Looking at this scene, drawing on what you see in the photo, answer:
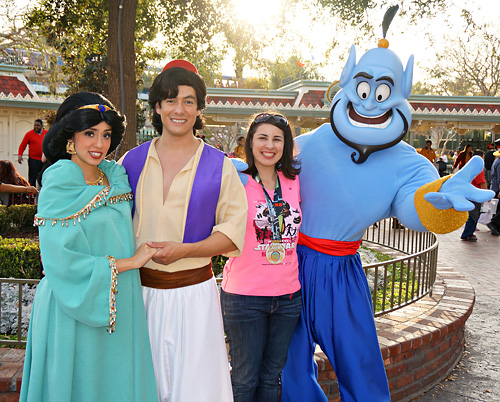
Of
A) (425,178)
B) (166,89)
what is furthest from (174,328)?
(425,178)

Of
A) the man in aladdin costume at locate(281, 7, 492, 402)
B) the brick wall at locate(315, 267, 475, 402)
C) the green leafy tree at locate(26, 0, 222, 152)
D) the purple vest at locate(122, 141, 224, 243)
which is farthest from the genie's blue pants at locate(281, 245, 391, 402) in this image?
the green leafy tree at locate(26, 0, 222, 152)

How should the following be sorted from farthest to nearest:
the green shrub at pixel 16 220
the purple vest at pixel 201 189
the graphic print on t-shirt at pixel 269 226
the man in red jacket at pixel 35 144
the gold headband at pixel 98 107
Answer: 1. the man in red jacket at pixel 35 144
2. the green shrub at pixel 16 220
3. the graphic print on t-shirt at pixel 269 226
4. the purple vest at pixel 201 189
5. the gold headband at pixel 98 107

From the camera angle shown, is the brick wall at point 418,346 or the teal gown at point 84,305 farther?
the brick wall at point 418,346

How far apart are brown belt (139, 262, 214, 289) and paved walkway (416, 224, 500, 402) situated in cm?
212

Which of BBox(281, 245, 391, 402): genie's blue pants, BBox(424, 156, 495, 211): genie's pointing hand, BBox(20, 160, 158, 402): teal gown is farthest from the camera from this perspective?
BBox(281, 245, 391, 402): genie's blue pants

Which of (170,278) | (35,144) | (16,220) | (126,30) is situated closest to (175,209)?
(170,278)

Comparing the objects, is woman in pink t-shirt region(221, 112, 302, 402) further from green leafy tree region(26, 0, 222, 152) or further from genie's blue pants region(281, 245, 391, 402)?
green leafy tree region(26, 0, 222, 152)

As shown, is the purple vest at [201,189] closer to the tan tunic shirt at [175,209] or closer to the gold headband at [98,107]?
the tan tunic shirt at [175,209]

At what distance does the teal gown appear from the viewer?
6.03 feet

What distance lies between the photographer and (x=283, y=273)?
245 cm

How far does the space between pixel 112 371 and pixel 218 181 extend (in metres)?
0.89

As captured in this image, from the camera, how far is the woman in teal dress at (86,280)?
1842 millimetres

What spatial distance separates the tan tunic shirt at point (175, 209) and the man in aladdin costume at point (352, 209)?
2.61 ft

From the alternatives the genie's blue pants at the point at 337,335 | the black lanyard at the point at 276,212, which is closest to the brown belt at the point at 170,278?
the black lanyard at the point at 276,212
